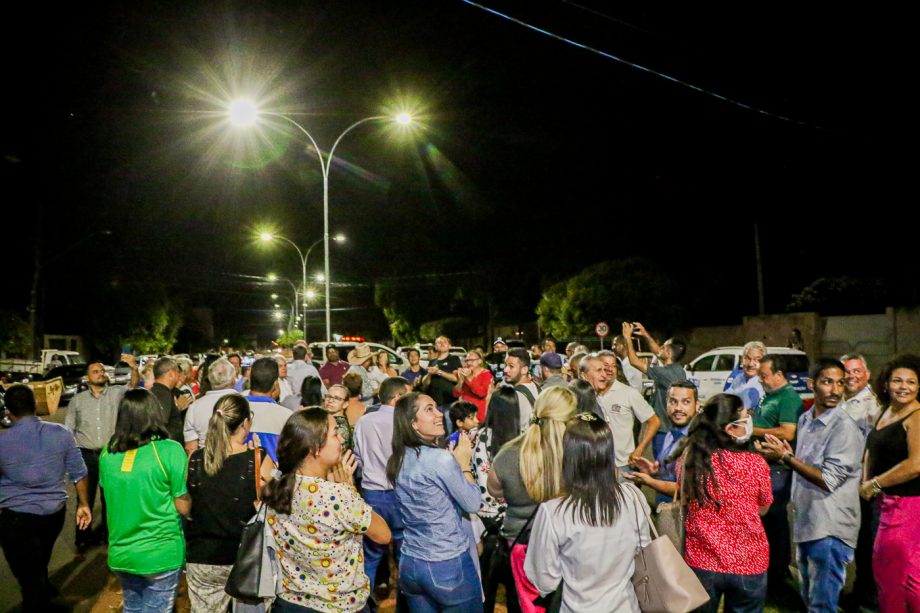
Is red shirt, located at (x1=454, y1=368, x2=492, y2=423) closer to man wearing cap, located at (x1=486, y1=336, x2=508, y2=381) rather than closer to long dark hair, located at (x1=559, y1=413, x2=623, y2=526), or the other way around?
long dark hair, located at (x1=559, y1=413, x2=623, y2=526)

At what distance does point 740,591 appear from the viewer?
11.6ft

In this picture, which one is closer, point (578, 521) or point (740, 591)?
point (578, 521)

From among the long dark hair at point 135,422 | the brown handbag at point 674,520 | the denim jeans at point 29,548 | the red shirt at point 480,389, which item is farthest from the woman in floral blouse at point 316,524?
the red shirt at point 480,389

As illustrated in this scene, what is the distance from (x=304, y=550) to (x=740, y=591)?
90.5 inches

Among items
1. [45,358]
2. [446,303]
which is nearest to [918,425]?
[45,358]

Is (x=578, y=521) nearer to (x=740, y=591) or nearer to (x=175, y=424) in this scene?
(x=740, y=591)

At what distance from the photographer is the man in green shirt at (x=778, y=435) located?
18.1 ft

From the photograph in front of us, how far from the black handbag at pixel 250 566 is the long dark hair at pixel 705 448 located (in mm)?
2214

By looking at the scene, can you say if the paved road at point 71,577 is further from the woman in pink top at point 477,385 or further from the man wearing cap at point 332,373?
the man wearing cap at point 332,373

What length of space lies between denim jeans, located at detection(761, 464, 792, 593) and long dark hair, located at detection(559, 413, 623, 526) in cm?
308

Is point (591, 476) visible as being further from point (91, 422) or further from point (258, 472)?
point (91, 422)

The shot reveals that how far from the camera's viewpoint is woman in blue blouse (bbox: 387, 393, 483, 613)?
Answer: 143 inches

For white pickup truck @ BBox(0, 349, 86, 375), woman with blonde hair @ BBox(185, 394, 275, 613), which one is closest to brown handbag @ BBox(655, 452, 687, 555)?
woman with blonde hair @ BBox(185, 394, 275, 613)

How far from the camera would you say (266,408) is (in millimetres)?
5375
